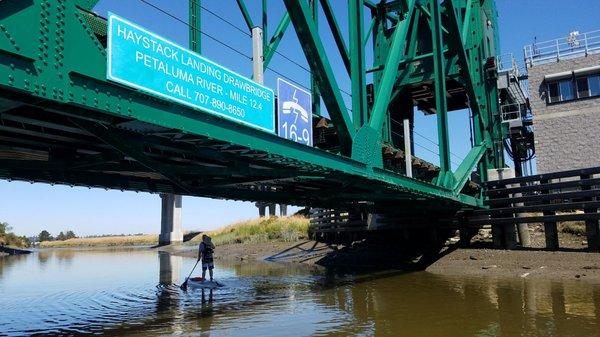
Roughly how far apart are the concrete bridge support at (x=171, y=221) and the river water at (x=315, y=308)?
49.9 m

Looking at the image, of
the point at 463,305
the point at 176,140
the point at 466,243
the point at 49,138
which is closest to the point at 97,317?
the point at 49,138

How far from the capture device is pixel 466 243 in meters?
25.7

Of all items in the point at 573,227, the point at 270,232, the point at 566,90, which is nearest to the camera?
the point at 573,227

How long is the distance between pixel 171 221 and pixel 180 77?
65.9 m

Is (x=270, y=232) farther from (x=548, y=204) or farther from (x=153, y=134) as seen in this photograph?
(x=153, y=134)

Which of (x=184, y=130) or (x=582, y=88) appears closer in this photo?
(x=184, y=130)

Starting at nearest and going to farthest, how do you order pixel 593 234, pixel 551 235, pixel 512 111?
pixel 593 234 < pixel 551 235 < pixel 512 111

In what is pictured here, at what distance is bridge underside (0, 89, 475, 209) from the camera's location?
8094 millimetres

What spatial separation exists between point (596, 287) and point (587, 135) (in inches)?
723

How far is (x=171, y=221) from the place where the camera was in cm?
7119

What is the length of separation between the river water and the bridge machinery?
11.2 ft

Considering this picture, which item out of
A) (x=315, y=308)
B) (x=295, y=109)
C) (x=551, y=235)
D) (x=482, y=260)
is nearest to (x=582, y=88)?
(x=551, y=235)

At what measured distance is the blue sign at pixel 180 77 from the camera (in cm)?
695

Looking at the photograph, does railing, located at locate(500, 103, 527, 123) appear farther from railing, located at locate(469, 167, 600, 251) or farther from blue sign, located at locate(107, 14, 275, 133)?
blue sign, located at locate(107, 14, 275, 133)
